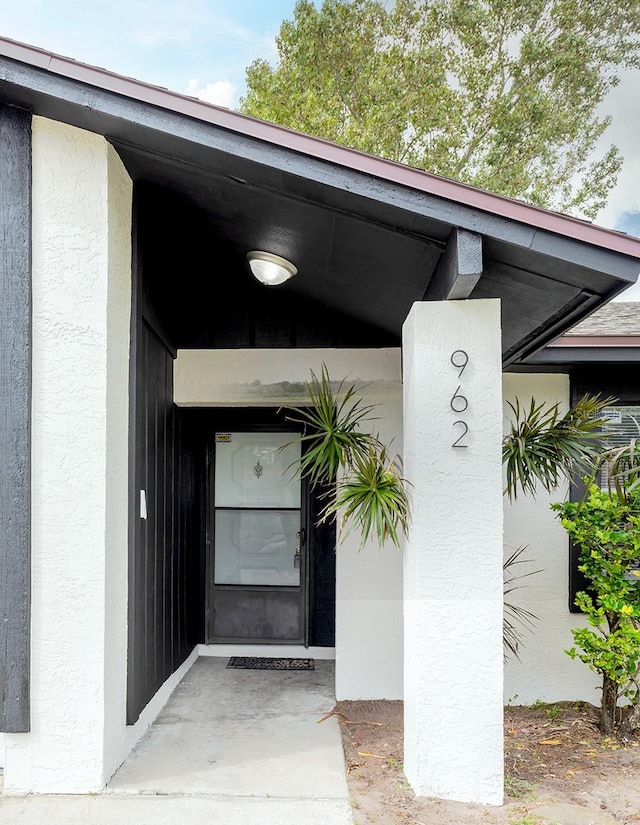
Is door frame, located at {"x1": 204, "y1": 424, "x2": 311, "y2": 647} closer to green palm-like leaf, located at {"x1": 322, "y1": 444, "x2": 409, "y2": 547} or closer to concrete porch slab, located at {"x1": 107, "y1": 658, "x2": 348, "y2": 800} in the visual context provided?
concrete porch slab, located at {"x1": 107, "y1": 658, "x2": 348, "y2": 800}

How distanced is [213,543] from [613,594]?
3.78 metres

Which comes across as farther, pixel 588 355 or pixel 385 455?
pixel 588 355

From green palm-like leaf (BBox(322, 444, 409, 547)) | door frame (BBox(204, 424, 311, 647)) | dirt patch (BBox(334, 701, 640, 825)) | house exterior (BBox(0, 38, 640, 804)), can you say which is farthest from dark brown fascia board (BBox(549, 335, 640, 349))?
dirt patch (BBox(334, 701, 640, 825))

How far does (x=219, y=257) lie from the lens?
4570mm

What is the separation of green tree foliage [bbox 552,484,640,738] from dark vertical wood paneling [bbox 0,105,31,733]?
357 centimetres

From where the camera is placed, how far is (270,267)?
13.5 feet

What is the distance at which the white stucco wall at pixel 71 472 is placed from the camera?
10.8ft

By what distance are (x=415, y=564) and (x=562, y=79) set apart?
14259 millimetres

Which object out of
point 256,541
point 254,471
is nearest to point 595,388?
point 254,471

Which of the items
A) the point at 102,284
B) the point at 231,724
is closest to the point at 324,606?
the point at 231,724

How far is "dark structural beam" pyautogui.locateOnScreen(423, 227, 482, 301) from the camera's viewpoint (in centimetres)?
292

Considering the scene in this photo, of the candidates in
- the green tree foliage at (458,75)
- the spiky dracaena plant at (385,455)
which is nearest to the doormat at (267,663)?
the spiky dracaena plant at (385,455)

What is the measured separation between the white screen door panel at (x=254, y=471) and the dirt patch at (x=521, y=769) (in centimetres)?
213

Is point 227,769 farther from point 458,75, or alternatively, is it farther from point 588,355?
point 458,75
